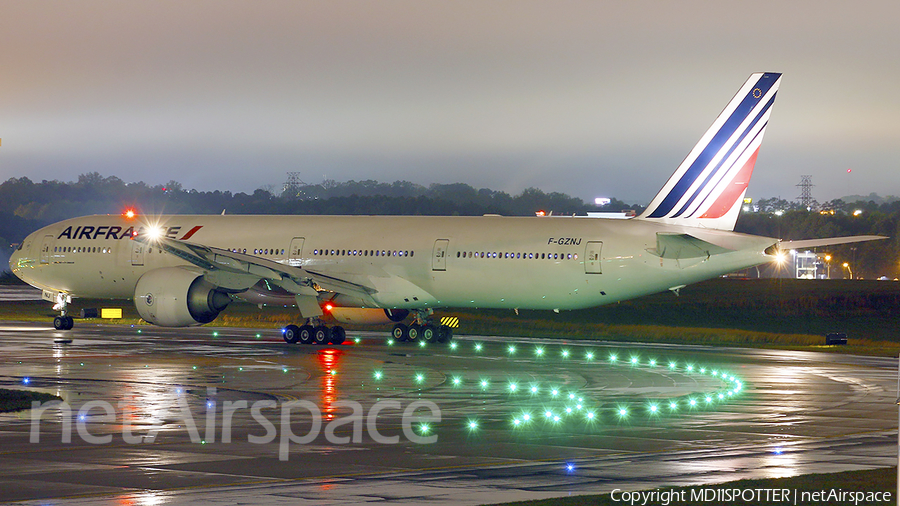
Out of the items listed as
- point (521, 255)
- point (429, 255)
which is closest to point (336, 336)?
point (429, 255)

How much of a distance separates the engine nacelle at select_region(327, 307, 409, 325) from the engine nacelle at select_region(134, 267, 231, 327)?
4892 mm

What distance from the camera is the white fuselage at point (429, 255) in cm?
3581

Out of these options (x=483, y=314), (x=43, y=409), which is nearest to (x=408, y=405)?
(x=43, y=409)

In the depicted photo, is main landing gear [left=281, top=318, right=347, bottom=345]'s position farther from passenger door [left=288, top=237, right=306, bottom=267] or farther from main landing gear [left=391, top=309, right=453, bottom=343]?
passenger door [left=288, top=237, right=306, bottom=267]

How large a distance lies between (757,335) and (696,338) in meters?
2.72

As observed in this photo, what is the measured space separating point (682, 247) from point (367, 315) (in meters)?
12.4

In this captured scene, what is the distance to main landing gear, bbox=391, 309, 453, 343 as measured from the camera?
132ft

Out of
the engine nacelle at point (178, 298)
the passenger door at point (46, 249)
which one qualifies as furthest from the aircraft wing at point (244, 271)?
the passenger door at point (46, 249)

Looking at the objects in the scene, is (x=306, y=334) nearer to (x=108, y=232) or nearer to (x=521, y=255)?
(x=521, y=255)

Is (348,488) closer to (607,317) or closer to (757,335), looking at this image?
(757,335)

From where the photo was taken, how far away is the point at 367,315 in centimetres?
4141

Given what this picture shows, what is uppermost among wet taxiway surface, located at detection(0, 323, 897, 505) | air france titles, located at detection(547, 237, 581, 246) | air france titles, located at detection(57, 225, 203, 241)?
air france titles, located at detection(57, 225, 203, 241)

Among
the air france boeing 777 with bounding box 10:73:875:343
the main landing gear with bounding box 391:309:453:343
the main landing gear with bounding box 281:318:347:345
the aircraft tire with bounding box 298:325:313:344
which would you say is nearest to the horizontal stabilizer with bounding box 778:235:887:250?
the air france boeing 777 with bounding box 10:73:875:343

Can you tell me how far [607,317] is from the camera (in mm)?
68812
